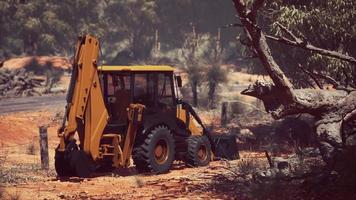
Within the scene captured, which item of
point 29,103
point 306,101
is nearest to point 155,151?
point 306,101

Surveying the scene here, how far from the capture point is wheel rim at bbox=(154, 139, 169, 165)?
1136cm

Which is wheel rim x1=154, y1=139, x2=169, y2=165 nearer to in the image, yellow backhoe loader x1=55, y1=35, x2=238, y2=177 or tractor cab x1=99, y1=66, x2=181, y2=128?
yellow backhoe loader x1=55, y1=35, x2=238, y2=177

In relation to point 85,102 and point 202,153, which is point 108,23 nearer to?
point 202,153

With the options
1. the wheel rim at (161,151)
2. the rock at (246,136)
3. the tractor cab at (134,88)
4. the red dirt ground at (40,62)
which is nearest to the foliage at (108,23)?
the red dirt ground at (40,62)

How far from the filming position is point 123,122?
11.4 metres

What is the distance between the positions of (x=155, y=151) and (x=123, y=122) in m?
1.00

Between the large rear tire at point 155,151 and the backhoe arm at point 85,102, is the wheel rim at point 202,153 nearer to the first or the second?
the large rear tire at point 155,151

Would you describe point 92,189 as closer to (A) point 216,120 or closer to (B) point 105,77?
(B) point 105,77

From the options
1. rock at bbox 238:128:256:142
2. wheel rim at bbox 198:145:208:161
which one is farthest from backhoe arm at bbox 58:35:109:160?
rock at bbox 238:128:256:142

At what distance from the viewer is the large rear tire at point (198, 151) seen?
39.4 ft

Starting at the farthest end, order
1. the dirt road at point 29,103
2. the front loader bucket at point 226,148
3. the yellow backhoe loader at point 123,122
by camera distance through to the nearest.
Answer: the dirt road at point 29,103, the front loader bucket at point 226,148, the yellow backhoe loader at point 123,122

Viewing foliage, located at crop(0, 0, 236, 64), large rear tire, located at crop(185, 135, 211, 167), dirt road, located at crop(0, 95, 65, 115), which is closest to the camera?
large rear tire, located at crop(185, 135, 211, 167)

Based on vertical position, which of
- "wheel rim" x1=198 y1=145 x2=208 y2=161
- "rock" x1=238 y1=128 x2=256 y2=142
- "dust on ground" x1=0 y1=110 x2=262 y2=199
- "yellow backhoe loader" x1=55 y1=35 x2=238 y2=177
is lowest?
"rock" x1=238 y1=128 x2=256 y2=142

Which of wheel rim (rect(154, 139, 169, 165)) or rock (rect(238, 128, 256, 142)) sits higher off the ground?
wheel rim (rect(154, 139, 169, 165))
